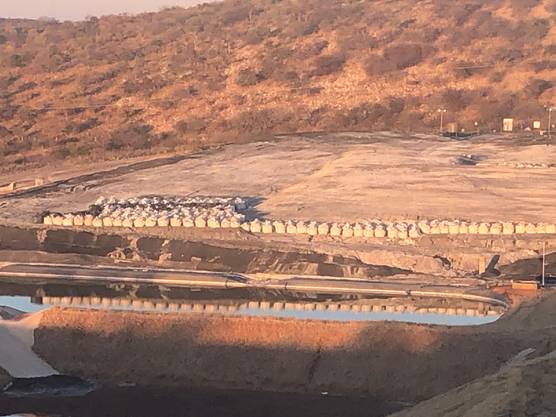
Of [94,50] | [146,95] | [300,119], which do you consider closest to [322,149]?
[300,119]

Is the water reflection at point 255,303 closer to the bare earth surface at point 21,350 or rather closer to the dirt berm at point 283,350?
the dirt berm at point 283,350

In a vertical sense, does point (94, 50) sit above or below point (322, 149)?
above

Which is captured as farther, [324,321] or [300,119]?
[300,119]

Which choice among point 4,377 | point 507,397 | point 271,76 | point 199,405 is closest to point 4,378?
point 4,377

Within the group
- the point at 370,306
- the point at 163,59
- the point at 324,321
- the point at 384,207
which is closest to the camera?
the point at 324,321

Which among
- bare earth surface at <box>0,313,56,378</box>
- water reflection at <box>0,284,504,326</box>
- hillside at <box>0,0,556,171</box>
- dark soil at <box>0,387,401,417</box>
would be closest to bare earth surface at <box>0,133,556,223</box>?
water reflection at <box>0,284,504,326</box>

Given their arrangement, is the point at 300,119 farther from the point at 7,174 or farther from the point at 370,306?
the point at 370,306

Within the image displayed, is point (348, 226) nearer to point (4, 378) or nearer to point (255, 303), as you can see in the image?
point (255, 303)
